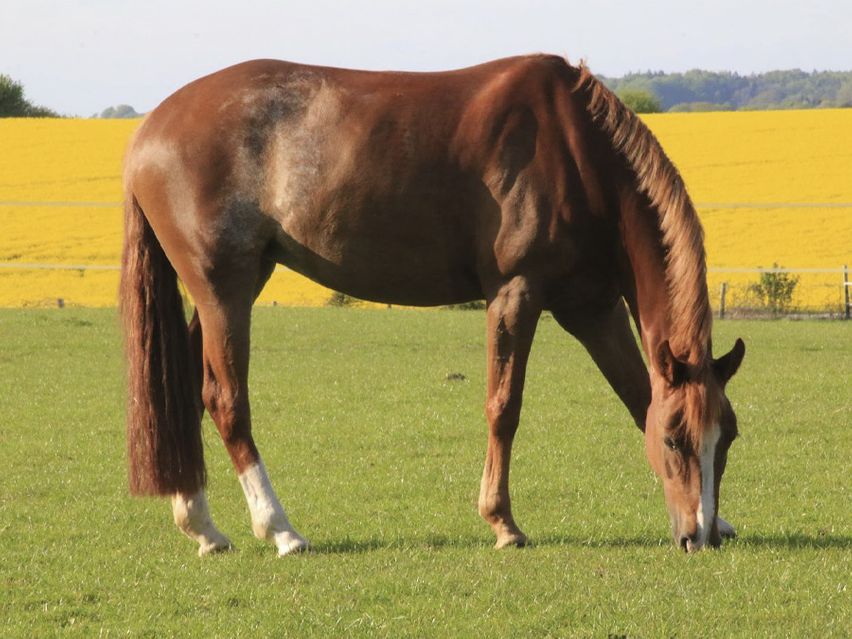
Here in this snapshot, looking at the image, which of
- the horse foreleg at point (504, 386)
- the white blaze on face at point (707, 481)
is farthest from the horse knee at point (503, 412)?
the white blaze on face at point (707, 481)

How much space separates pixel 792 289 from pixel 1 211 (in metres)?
20.5

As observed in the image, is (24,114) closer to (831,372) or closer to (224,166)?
(831,372)

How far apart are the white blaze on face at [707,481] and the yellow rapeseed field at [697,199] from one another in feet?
70.5

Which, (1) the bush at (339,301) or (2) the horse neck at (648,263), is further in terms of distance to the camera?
(1) the bush at (339,301)

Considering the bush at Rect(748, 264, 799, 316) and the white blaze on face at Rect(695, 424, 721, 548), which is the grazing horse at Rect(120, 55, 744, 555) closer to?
the white blaze on face at Rect(695, 424, 721, 548)

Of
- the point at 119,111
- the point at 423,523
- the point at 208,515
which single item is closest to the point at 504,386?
the point at 423,523

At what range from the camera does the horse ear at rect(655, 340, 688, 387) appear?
231 inches

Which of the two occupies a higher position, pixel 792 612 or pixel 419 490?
pixel 792 612

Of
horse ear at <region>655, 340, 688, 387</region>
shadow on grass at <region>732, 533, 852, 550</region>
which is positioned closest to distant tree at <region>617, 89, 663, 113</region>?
shadow on grass at <region>732, 533, 852, 550</region>

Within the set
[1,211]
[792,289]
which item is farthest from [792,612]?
[1,211]

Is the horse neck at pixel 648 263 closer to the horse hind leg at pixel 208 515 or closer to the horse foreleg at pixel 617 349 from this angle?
the horse foreleg at pixel 617 349

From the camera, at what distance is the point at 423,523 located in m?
7.15

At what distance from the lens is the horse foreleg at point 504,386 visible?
20.7 ft

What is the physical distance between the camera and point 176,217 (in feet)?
21.5
